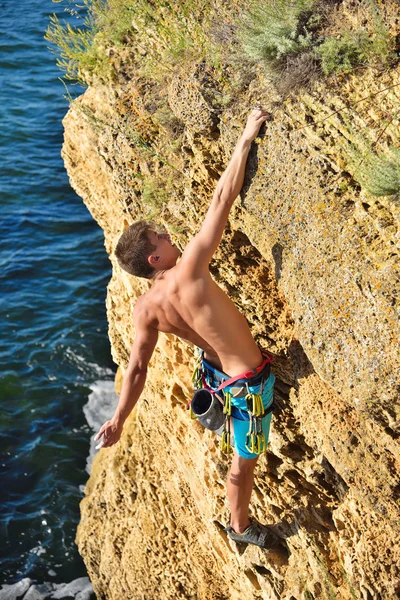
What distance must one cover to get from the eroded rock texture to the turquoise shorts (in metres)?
0.23

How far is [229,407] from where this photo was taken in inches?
209

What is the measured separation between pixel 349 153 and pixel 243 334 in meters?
1.44

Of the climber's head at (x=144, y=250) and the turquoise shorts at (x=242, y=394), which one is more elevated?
the climber's head at (x=144, y=250)

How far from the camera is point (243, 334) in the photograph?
16.9 feet

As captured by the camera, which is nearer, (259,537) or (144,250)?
(144,250)

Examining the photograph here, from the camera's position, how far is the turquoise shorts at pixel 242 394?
207 inches

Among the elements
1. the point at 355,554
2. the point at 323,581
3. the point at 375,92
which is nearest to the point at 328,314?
the point at 375,92

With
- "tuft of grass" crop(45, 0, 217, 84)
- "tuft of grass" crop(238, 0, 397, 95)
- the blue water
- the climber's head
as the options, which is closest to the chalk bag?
the climber's head

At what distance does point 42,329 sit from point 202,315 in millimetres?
9421

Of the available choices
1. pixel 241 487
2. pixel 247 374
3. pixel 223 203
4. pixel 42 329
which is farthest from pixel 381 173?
pixel 42 329

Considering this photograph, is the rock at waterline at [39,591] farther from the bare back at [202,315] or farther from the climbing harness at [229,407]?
the bare back at [202,315]

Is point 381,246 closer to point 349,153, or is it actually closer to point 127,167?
point 349,153

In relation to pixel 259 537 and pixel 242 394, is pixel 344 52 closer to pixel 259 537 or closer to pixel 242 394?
pixel 242 394

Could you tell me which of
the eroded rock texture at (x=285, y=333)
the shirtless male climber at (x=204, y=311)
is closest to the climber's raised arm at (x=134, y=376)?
the shirtless male climber at (x=204, y=311)
